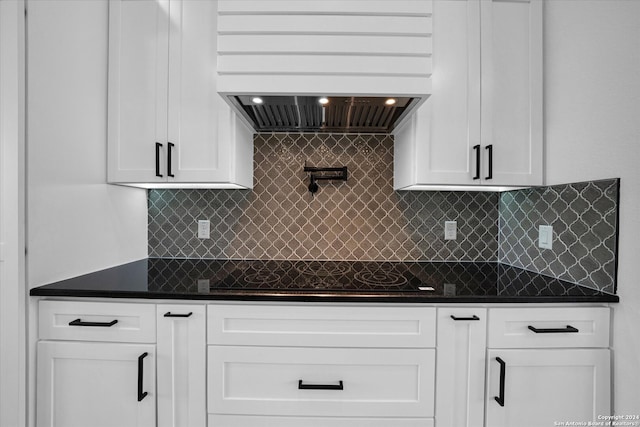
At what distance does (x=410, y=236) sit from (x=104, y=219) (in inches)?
69.3

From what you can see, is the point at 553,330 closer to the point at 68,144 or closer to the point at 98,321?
the point at 98,321

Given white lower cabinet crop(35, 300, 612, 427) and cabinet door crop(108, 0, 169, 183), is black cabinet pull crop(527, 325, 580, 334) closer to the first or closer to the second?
white lower cabinet crop(35, 300, 612, 427)

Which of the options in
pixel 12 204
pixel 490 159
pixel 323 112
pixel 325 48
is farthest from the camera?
pixel 323 112

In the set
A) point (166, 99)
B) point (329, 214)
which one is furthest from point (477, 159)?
point (166, 99)

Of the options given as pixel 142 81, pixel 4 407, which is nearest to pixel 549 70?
pixel 142 81

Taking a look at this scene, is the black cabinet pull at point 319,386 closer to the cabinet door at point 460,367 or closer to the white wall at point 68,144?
the cabinet door at point 460,367

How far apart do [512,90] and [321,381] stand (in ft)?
5.39

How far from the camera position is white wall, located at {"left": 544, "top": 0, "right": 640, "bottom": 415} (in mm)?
1085

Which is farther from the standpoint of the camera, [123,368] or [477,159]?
[477,159]

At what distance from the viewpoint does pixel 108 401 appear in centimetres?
119

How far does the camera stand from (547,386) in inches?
46.1

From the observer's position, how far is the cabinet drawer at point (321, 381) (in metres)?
1.17

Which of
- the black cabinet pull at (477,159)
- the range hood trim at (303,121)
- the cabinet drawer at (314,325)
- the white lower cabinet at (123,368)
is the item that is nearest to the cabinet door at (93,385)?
the white lower cabinet at (123,368)

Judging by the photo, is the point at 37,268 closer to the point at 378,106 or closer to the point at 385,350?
the point at 385,350
